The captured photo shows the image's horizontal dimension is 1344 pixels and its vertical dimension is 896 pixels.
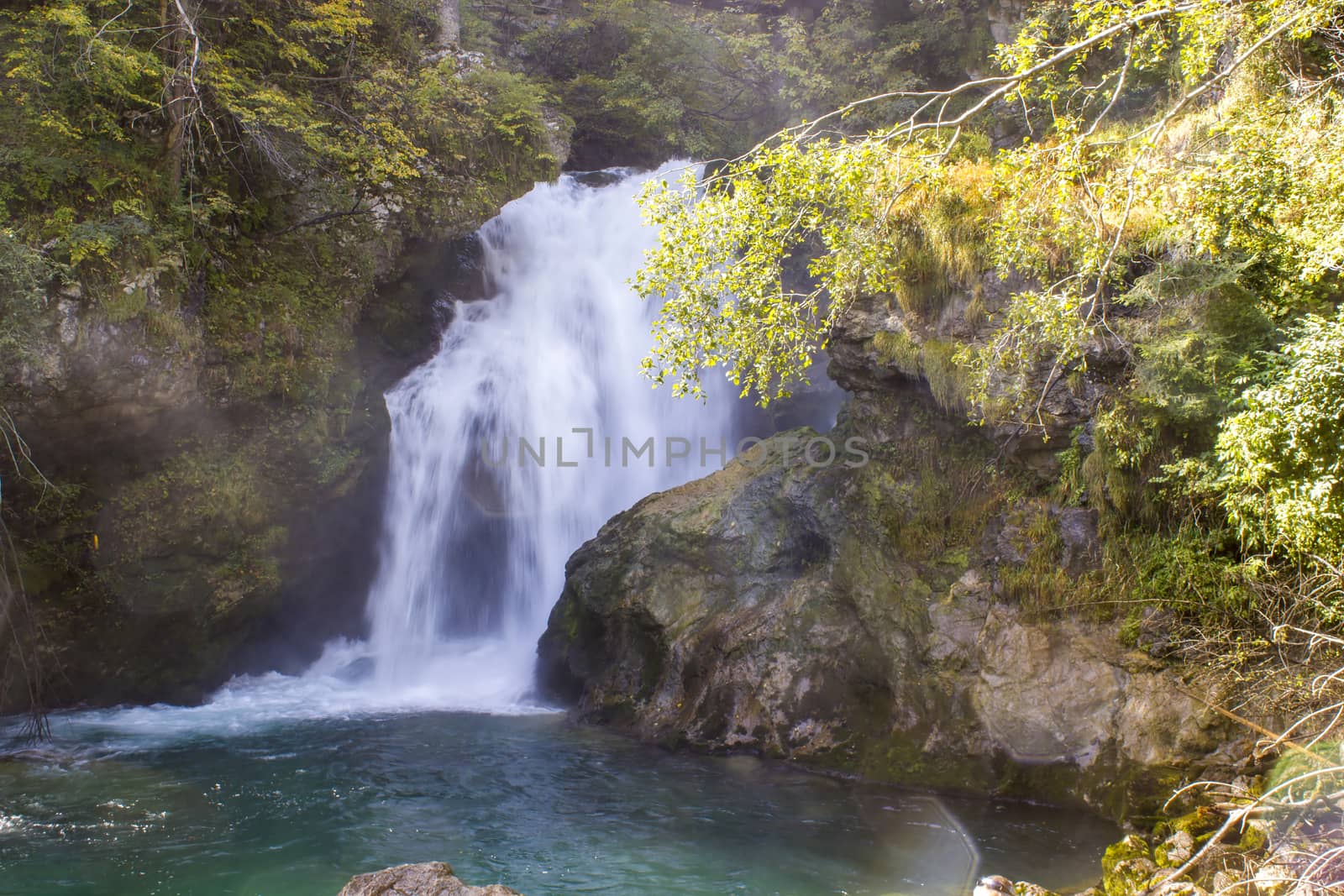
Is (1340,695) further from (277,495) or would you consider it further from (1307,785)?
(277,495)

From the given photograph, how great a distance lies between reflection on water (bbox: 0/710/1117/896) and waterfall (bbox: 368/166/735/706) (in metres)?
2.93

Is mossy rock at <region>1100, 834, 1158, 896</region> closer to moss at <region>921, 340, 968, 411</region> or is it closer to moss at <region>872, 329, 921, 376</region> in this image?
moss at <region>921, 340, 968, 411</region>

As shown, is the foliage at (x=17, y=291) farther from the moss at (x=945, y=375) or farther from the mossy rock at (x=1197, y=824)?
the mossy rock at (x=1197, y=824)

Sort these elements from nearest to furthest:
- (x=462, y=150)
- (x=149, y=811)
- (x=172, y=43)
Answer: (x=149, y=811), (x=172, y=43), (x=462, y=150)

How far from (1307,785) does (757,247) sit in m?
5.76

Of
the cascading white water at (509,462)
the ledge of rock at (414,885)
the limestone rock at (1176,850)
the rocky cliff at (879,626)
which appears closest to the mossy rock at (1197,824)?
the limestone rock at (1176,850)

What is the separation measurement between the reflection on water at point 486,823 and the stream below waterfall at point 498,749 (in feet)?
0.09

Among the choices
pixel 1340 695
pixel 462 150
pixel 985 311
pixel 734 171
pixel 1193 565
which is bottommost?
pixel 1340 695

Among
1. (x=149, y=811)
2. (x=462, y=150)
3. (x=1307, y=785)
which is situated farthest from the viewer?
(x=462, y=150)

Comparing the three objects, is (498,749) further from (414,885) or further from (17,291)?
(17,291)

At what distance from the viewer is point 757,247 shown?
297 inches

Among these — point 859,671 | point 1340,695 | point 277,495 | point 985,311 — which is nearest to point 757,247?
point 985,311

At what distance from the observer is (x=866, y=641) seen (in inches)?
374

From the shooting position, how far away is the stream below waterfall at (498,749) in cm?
684
